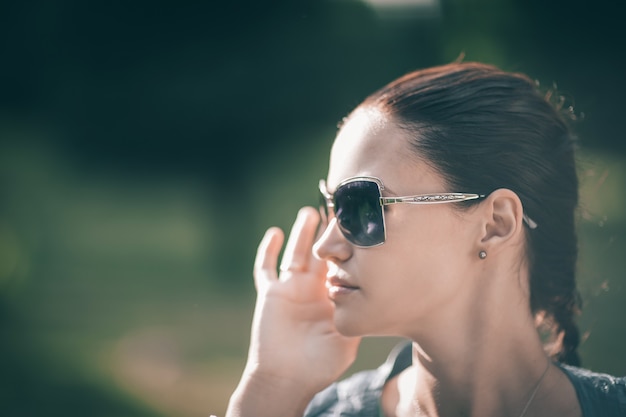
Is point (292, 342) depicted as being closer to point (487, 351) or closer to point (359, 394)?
point (359, 394)

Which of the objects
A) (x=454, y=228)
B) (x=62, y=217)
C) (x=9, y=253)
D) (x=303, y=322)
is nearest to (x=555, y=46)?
(x=454, y=228)

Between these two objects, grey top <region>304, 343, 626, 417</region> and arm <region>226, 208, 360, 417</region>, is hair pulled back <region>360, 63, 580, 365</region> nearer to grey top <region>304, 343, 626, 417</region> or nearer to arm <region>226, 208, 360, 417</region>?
grey top <region>304, 343, 626, 417</region>

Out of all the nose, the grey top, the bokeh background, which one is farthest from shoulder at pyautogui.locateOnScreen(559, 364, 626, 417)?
the bokeh background

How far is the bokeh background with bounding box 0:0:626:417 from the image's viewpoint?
339 cm

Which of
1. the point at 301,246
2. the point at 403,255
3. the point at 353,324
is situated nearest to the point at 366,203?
the point at 403,255

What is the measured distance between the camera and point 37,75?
3623 mm

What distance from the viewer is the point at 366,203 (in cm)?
144

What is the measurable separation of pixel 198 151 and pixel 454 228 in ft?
8.07

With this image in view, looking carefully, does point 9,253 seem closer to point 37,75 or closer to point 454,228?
point 37,75

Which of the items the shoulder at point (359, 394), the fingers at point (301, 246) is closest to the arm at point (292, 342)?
the fingers at point (301, 246)

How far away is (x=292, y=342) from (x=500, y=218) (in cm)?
62

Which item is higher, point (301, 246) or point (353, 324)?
point (301, 246)

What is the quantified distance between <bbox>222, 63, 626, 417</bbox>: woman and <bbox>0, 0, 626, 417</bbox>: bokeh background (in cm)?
152

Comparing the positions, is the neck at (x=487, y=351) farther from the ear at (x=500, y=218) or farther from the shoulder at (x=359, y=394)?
the shoulder at (x=359, y=394)
